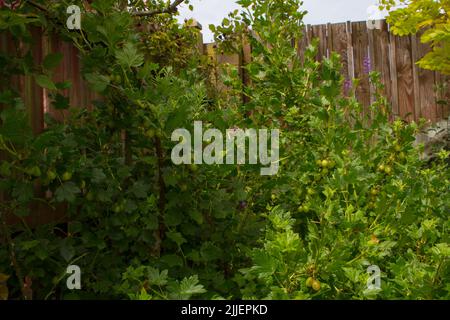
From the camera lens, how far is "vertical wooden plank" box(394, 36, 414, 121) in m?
7.11

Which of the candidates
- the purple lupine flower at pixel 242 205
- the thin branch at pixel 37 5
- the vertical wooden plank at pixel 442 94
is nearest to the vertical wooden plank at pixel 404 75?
the vertical wooden plank at pixel 442 94

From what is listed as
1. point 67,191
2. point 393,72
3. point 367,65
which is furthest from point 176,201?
point 393,72

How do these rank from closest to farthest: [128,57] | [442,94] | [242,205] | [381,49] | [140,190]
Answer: [128,57] → [140,190] → [242,205] → [442,94] → [381,49]

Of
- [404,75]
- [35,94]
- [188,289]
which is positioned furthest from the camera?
[404,75]

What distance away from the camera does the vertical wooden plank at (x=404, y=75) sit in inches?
280

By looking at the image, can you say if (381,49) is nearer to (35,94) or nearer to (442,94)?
(442,94)

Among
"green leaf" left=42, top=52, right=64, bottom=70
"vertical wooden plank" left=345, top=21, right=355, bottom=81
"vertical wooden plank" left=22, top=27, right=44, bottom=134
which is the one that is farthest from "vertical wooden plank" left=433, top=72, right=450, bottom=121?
"green leaf" left=42, top=52, right=64, bottom=70

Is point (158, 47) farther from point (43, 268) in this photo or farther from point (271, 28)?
point (43, 268)

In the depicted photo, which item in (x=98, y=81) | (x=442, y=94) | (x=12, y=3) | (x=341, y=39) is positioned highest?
(x=341, y=39)

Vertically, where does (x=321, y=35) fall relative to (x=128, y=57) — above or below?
above

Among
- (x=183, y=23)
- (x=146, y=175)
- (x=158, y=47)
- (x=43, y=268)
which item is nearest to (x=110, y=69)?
(x=146, y=175)

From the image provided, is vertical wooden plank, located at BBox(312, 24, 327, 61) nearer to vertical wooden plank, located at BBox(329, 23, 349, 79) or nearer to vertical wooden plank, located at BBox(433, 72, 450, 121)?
vertical wooden plank, located at BBox(329, 23, 349, 79)

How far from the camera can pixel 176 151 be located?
155 cm

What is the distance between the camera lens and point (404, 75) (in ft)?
23.4
